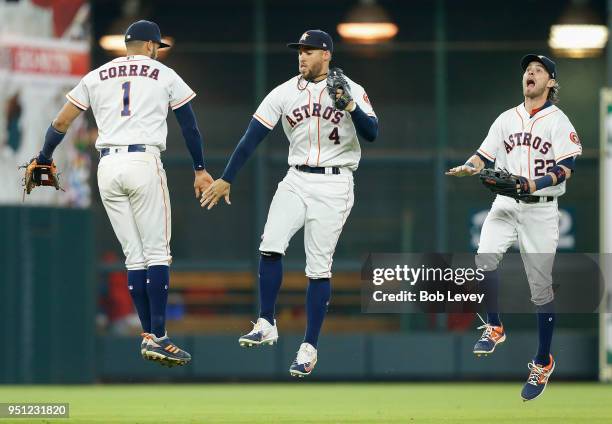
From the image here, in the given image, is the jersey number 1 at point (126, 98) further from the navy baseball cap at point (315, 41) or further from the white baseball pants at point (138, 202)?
the navy baseball cap at point (315, 41)

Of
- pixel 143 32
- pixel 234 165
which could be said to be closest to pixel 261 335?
pixel 234 165

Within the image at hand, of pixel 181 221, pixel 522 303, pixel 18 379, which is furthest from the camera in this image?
pixel 181 221

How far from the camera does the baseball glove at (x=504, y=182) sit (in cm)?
1196

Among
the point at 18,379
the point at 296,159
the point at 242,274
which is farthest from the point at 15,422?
the point at 242,274

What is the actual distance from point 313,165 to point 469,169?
4.26ft

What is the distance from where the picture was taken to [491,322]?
41.7ft

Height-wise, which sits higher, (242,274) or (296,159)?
(296,159)

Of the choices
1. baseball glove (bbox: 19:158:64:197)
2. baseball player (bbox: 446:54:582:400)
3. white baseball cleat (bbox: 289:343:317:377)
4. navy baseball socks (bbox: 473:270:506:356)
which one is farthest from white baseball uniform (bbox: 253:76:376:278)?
baseball glove (bbox: 19:158:64:197)

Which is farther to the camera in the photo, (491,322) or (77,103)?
(491,322)

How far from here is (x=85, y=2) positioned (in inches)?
749

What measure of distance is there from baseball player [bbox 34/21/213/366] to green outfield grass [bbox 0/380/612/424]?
4.68ft

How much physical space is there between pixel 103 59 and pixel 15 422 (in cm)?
840

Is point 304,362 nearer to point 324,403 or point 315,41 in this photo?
point 315,41

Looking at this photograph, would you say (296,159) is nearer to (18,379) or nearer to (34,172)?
(34,172)
